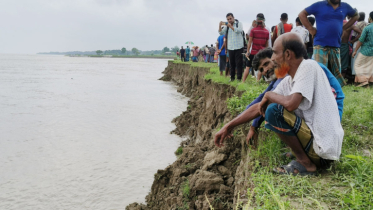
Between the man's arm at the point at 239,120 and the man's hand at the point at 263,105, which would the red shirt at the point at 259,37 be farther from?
the man's hand at the point at 263,105

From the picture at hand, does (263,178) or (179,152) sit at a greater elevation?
(263,178)

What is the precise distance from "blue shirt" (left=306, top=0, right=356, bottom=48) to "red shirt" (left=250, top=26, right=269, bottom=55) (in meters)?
2.36

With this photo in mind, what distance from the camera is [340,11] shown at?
5328 mm

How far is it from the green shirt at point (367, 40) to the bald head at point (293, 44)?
507cm

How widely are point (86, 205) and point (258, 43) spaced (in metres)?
5.71

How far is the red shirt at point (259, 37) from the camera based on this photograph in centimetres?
780

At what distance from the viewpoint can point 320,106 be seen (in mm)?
2693

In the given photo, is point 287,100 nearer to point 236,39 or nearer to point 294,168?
point 294,168

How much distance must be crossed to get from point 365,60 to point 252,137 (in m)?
5.04

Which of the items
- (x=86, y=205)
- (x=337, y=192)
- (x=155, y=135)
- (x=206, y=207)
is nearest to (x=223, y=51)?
(x=155, y=135)

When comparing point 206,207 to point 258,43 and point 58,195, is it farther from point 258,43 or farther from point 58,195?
point 258,43

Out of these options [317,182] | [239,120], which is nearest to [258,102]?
[239,120]

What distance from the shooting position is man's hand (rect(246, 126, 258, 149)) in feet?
12.3

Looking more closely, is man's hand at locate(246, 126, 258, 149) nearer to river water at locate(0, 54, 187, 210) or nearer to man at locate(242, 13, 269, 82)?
river water at locate(0, 54, 187, 210)
